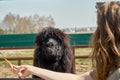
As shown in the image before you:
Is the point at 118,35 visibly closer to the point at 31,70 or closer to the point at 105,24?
the point at 105,24

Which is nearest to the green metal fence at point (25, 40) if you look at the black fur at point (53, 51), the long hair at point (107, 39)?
the black fur at point (53, 51)

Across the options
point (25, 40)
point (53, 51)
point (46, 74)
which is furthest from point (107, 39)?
point (25, 40)

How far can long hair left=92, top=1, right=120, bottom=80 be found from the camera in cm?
187

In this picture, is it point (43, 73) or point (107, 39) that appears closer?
point (107, 39)

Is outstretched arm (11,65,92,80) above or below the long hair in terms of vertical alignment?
below

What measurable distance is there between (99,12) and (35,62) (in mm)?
3040

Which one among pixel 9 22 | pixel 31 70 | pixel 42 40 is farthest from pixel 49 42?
pixel 9 22

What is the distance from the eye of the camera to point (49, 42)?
482 centimetres

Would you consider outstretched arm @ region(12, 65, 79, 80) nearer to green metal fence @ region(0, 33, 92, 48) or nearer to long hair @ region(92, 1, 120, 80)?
long hair @ region(92, 1, 120, 80)

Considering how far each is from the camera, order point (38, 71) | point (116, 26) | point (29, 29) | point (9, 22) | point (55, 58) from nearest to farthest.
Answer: point (116, 26) → point (38, 71) → point (55, 58) → point (29, 29) → point (9, 22)

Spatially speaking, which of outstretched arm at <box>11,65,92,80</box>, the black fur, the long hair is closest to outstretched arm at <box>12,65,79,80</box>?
outstretched arm at <box>11,65,92,80</box>

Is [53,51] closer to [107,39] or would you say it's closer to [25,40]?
[107,39]

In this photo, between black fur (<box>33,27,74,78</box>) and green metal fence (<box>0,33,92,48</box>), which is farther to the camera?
green metal fence (<box>0,33,92,48</box>)

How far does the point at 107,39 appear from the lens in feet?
6.15
